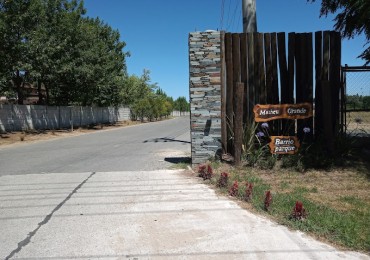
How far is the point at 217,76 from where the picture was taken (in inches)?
368

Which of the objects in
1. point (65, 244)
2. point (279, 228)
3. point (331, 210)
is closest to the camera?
point (65, 244)

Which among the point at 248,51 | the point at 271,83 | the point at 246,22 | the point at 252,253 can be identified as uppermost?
the point at 246,22

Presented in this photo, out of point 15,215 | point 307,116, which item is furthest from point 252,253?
point 307,116

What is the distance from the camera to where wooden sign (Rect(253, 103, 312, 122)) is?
9.19 meters

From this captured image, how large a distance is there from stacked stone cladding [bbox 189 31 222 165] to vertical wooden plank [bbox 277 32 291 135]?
148 cm

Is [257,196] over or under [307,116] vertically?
under

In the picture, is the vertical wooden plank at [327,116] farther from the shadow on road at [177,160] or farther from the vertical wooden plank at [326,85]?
the shadow on road at [177,160]

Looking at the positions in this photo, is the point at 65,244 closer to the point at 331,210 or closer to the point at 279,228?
the point at 279,228

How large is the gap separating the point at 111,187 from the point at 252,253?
3.95 metres

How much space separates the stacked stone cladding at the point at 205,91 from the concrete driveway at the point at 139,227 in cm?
193

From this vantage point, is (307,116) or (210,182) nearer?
(210,182)

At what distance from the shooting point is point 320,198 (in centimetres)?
620

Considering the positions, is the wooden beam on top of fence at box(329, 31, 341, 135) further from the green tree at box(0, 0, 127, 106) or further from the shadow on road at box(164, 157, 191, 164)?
the green tree at box(0, 0, 127, 106)

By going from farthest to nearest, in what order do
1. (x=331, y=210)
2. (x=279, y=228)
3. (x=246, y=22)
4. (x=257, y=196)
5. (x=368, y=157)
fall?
(x=246, y=22) < (x=368, y=157) < (x=257, y=196) < (x=331, y=210) < (x=279, y=228)
